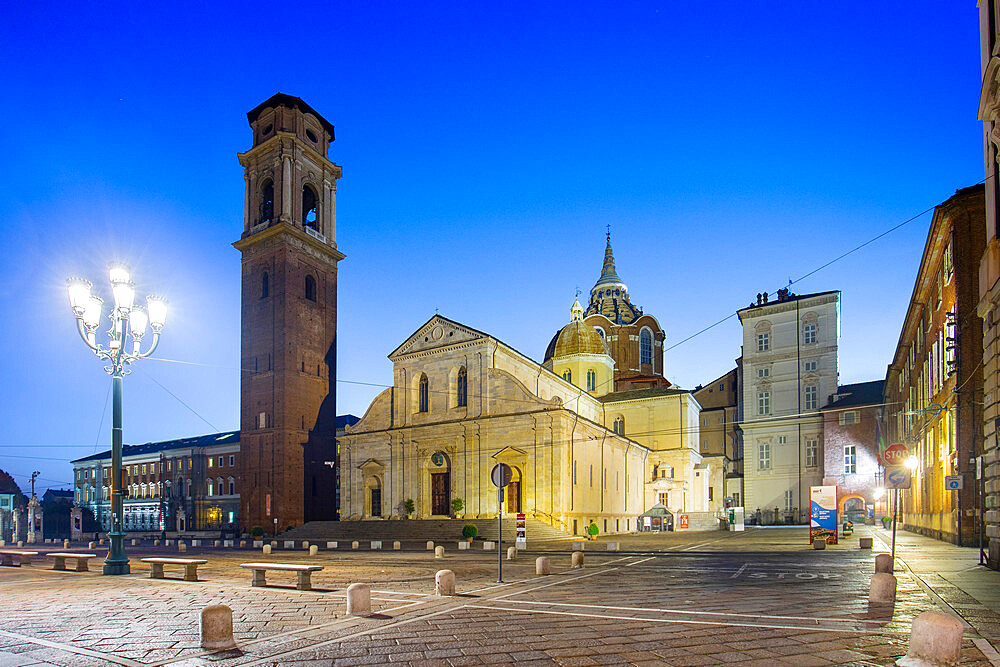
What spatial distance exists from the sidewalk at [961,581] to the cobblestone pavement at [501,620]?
110mm

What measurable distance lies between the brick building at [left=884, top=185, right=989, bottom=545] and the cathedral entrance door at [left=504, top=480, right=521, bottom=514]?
65.5ft

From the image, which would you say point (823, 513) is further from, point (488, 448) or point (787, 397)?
point (787, 397)

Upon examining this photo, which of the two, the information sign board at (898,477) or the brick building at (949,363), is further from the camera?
the brick building at (949,363)

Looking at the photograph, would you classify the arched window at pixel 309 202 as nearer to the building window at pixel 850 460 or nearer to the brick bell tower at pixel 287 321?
the brick bell tower at pixel 287 321

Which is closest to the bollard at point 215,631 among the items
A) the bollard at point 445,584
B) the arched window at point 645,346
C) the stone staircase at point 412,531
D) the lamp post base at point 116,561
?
the bollard at point 445,584

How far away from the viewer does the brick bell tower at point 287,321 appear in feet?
151

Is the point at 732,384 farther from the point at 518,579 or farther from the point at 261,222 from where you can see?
the point at 518,579

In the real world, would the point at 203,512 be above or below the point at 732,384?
below

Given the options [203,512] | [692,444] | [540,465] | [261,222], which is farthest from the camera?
[203,512]

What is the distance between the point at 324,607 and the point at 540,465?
29.6 m

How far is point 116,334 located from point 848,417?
48.5 meters

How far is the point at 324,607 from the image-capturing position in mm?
11195

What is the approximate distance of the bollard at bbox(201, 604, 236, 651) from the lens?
26.5 feet

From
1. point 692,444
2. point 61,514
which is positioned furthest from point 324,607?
point 61,514
